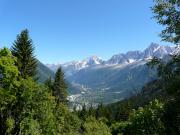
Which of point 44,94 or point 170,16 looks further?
point 44,94

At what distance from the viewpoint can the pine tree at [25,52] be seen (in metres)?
65.5

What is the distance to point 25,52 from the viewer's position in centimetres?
6600

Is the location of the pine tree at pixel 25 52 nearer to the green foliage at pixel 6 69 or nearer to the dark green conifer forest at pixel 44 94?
the dark green conifer forest at pixel 44 94

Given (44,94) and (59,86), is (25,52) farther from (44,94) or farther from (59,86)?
(59,86)

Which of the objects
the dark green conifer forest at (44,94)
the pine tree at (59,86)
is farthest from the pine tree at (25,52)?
the pine tree at (59,86)

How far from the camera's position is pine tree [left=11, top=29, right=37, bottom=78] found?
65.5 m

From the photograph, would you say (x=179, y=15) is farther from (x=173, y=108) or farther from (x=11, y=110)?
(x=11, y=110)

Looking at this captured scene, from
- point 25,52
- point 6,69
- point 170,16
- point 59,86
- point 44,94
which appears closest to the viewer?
point 170,16

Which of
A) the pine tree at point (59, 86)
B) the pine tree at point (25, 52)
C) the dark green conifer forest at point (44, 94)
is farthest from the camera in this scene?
the pine tree at point (59, 86)

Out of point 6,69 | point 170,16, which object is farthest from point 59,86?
point 170,16

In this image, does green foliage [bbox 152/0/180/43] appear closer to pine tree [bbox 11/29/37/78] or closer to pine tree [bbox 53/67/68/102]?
pine tree [bbox 11/29/37/78]

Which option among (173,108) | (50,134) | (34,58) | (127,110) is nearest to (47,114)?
(50,134)

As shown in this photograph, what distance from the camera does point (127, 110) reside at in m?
189

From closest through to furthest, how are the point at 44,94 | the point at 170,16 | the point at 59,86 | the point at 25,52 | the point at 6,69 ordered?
the point at 170,16, the point at 6,69, the point at 44,94, the point at 25,52, the point at 59,86
